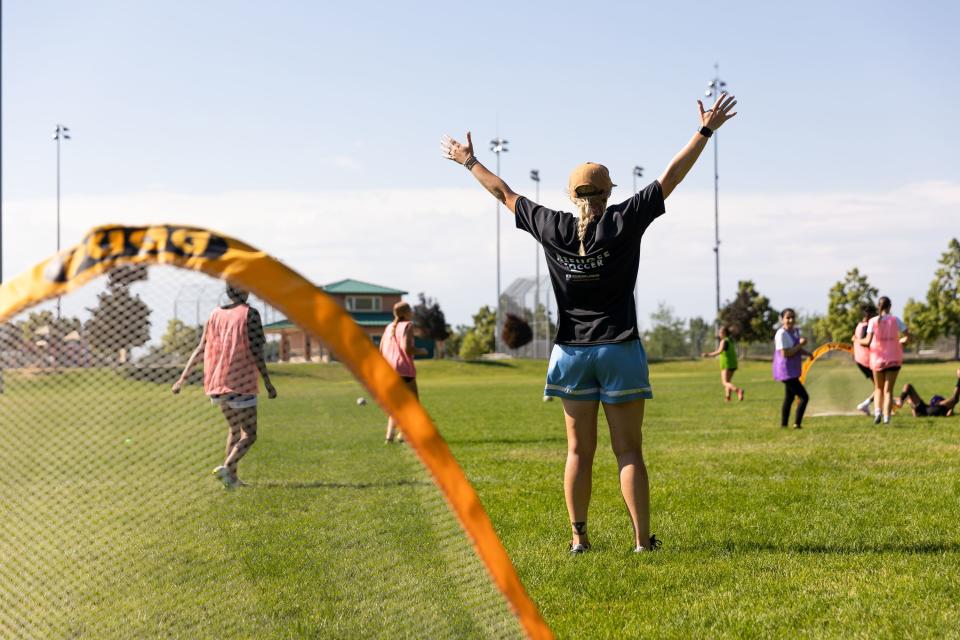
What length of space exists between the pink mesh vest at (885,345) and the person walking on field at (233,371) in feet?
45.3

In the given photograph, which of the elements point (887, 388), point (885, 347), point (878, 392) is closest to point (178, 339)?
point (885, 347)

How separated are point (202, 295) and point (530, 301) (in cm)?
8940

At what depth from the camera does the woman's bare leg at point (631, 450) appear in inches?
241

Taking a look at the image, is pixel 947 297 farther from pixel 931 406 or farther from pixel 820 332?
pixel 931 406

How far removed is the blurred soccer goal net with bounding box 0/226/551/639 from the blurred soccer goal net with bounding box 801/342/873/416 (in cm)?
1593

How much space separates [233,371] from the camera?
3.08 m

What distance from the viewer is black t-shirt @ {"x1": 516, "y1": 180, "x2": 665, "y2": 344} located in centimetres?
578

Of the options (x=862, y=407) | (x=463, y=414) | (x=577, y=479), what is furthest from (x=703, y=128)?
(x=463, y=414)

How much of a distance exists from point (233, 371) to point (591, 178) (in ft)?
10.9

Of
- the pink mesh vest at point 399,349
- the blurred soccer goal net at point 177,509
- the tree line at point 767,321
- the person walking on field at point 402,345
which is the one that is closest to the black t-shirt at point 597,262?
the blurred soccer goal net at point 177,509

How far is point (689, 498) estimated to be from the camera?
8727 mm

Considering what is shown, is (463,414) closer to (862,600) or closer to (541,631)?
(862,600)

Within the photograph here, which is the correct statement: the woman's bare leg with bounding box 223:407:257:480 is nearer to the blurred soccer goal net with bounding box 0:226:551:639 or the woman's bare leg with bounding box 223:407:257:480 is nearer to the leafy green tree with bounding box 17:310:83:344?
the blurred soccer goal net with bounding box 0:226:551:639

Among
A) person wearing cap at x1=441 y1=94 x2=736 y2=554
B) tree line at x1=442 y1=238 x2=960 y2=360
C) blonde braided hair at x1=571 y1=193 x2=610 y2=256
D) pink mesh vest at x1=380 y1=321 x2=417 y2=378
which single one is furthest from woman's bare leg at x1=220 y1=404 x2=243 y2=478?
tree line at x1=442 y1=238 x2=960 y2=360
